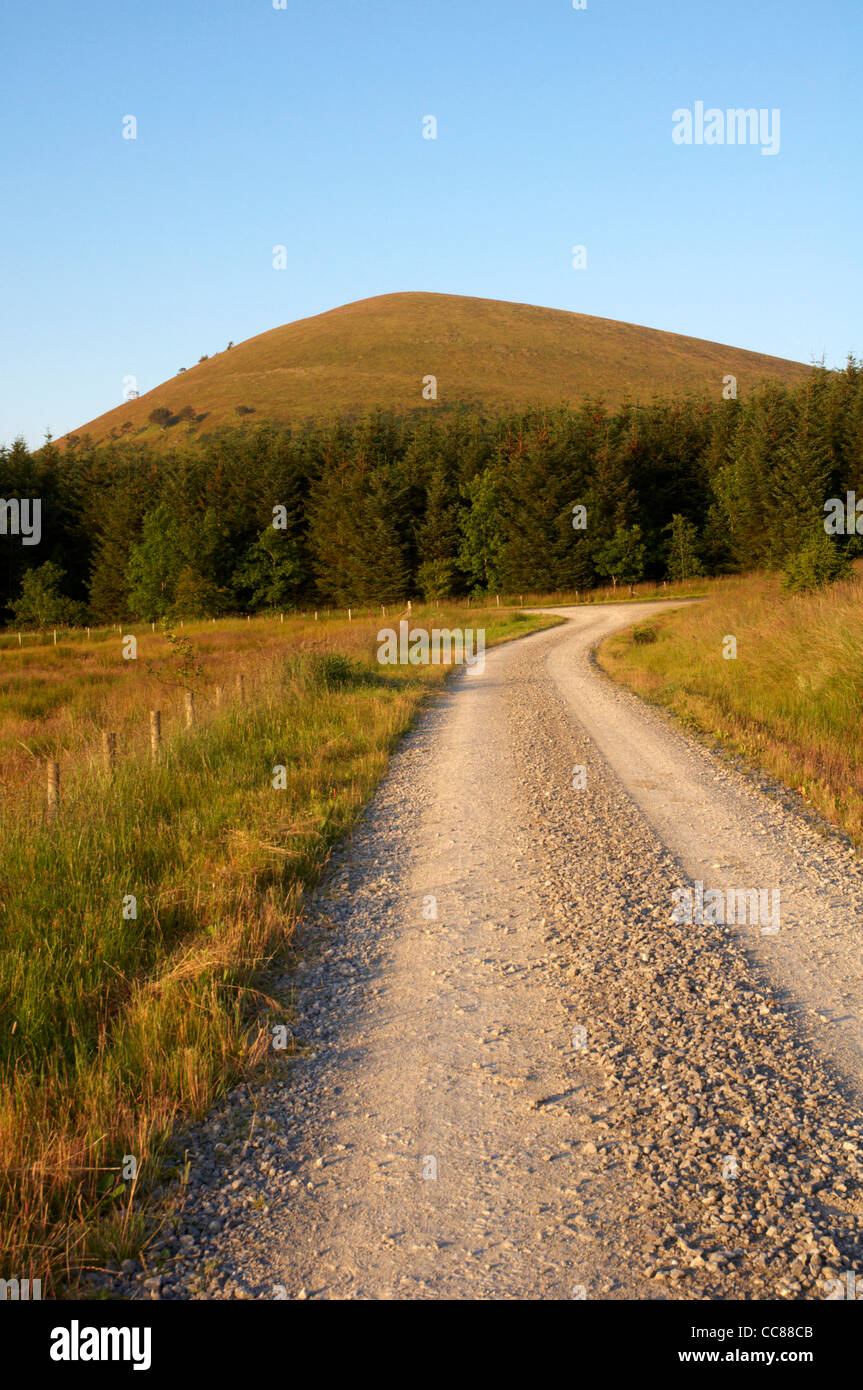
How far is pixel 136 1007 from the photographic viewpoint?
169 inches

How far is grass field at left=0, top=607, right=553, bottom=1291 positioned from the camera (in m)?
3.13

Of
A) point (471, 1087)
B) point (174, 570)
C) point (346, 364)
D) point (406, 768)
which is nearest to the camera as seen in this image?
point (471, 1087)

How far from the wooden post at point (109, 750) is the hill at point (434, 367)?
3388 inches

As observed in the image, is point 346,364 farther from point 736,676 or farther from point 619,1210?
point 619,1210

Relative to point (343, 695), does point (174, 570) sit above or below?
above

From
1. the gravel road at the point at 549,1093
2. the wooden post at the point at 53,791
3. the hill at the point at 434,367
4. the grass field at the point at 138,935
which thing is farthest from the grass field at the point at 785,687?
the hill at the point at 434,367

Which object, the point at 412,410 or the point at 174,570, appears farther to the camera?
the point at 412,410

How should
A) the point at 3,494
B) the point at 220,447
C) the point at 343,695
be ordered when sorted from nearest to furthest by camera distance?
the point at 343,695, the point at 3,494, the point at 220,447

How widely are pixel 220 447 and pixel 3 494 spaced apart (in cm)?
1506

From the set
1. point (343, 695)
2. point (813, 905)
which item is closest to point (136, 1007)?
point (813, 905)

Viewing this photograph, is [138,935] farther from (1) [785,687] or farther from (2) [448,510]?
(2) [448,510]

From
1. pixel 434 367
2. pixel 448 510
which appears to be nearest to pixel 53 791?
pixel 448 510

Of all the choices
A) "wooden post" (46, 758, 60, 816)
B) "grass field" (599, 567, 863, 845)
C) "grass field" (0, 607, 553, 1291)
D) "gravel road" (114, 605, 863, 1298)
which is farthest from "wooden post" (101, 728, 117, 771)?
"grass field" (599, 567, 863, 845)

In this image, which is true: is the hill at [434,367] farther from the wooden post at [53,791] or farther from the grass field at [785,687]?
the wooden post at [53,791]
